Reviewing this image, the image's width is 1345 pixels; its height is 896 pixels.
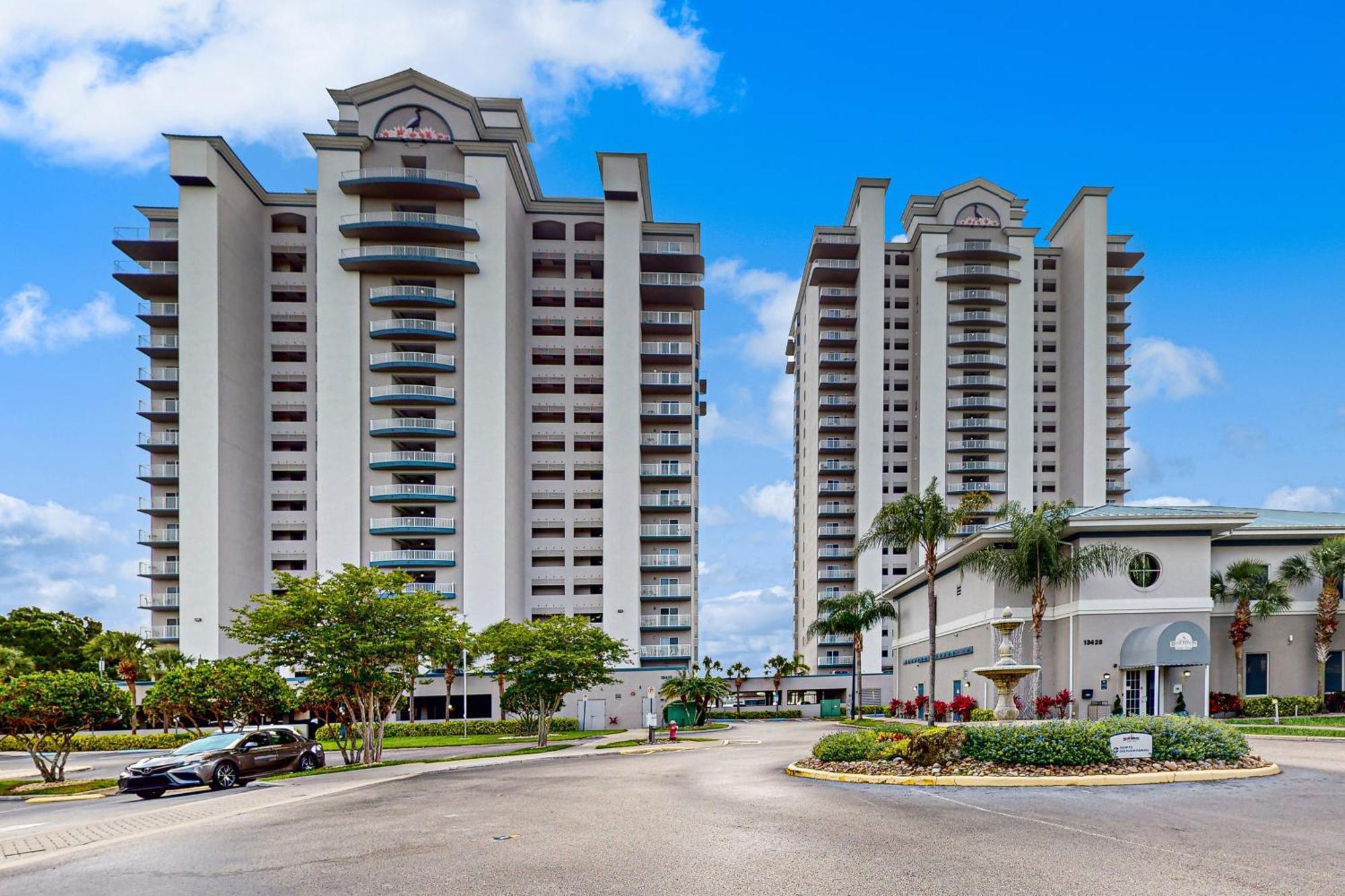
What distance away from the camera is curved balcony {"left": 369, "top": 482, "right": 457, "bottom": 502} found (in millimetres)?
73562

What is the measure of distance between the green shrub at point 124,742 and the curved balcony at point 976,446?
230ft

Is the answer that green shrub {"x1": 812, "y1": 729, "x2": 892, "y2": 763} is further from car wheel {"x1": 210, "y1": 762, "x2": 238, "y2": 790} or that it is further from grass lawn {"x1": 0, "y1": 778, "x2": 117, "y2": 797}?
grass lawn {"x1": 0, "y1": 778, "x2": 117, "y2": 797}

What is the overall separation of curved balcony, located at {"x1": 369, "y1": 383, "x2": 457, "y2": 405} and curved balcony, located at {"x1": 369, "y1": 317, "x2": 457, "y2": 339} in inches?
159

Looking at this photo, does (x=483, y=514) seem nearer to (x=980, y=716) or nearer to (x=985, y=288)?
(x=980, y=716)

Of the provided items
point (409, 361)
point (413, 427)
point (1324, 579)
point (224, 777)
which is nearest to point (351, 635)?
point (224, 777)

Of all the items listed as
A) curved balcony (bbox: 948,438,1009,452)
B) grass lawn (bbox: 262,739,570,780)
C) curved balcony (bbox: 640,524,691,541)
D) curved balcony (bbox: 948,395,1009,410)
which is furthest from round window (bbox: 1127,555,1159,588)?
curved balcony (bbox: 948,395,1009,410)

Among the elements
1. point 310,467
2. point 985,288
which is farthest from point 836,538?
point 310,467

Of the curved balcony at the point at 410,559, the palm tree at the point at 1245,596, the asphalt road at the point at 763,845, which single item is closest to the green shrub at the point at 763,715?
the curved balcony at the point at 410,559

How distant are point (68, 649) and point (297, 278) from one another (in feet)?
121

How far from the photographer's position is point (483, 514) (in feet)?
244

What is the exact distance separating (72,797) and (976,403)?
83.0m

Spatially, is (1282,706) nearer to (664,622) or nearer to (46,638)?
(664,622)

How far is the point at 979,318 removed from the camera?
93.8 meters

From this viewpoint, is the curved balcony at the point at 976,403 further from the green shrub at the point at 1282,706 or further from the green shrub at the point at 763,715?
the green shrub at the point at 1282,706
